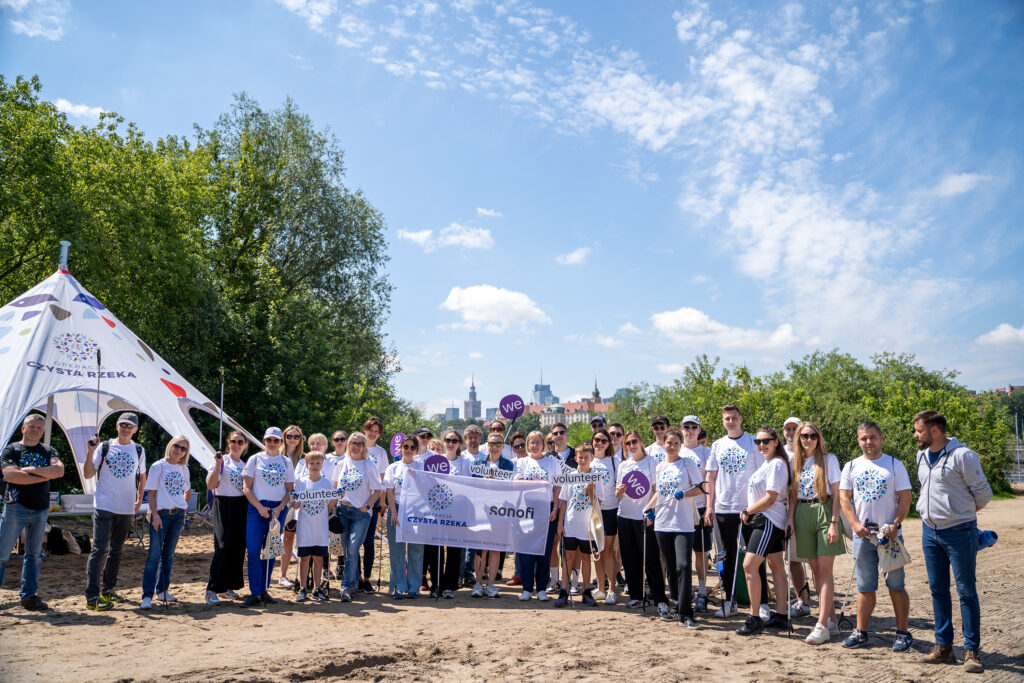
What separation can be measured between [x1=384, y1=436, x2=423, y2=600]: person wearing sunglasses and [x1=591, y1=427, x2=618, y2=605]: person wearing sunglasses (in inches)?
90.8

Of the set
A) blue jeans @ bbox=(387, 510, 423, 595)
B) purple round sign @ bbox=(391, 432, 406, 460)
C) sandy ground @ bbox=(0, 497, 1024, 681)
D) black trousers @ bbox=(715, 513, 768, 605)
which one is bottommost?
sandy ground @ bbox=(0, 497, 1024, 681)

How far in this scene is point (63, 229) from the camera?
679 inches

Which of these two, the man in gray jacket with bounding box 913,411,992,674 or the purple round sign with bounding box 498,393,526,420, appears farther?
the purple round sign with bounding box 498,393,526,420

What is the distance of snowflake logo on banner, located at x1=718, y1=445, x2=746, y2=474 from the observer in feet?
24.6

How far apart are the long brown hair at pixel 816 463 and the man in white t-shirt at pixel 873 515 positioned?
295mm

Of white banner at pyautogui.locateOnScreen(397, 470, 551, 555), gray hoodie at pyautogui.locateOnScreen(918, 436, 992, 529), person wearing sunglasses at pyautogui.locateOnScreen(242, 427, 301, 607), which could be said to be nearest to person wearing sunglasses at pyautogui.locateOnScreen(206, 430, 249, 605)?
person wearing sunglasses at pyautogui.locateOnScreen(242, 427, 301, 607)

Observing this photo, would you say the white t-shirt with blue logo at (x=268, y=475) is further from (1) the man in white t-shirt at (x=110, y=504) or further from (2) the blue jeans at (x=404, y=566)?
(2) the blue jeans at (x=404, y=566)

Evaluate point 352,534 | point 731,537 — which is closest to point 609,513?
point 731,537

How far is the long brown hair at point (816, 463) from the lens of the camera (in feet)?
22.3

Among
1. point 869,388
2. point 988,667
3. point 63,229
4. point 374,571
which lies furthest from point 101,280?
point 869,388

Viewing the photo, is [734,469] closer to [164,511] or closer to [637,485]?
[637,485]

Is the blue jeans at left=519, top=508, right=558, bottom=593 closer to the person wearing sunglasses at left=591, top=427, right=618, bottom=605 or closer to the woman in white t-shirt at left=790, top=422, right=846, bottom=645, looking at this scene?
the person wearing sunglasses at left=591, top=427, right=618, bottom=605

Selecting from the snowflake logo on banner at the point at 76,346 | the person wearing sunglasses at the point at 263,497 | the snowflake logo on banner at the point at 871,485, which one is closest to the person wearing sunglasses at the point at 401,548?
the person wearing sunglasses at the point at 263,497

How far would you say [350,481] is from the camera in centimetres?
872
